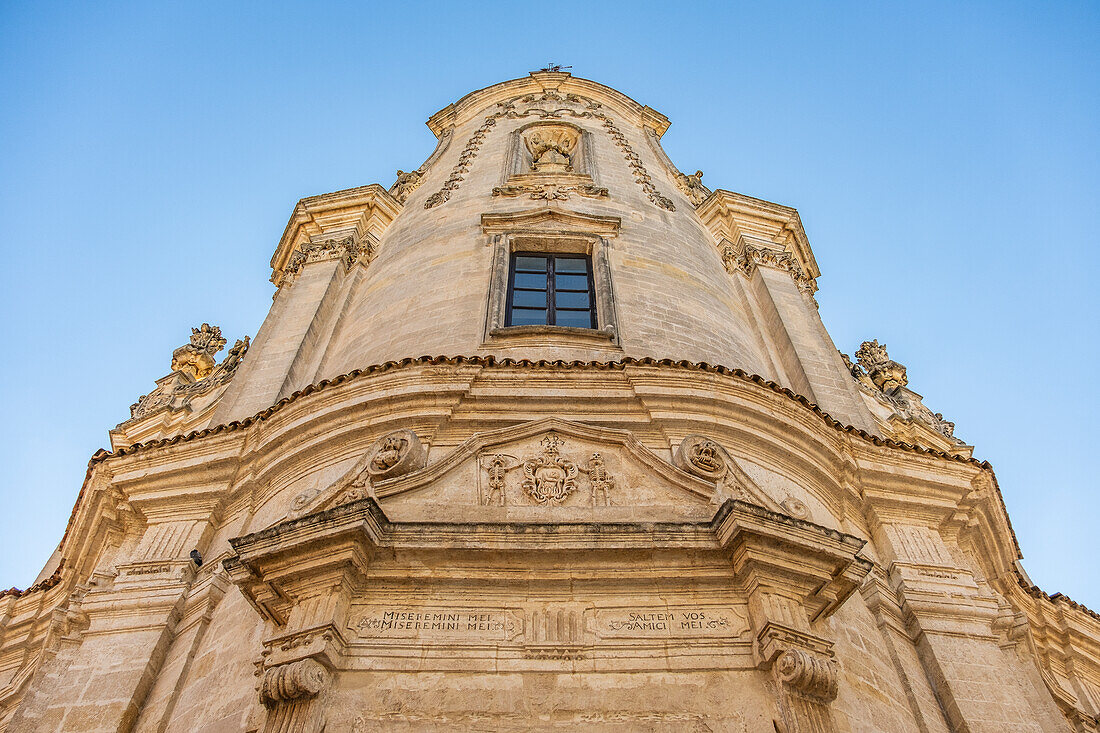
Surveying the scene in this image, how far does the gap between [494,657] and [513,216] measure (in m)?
8.81

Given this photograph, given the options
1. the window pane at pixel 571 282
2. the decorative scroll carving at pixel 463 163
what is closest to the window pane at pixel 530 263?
the window pane at pixel 571 282

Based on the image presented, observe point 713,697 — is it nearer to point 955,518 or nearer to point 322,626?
point 322,626

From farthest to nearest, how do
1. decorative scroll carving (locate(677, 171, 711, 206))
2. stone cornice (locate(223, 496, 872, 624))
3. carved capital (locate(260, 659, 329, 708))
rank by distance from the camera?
1. decorative scroll carving (locate(677, 171, 711, 206))
2. stone cornice (locate(223, 496, 872, 624))
3. carved capital (locate(260, 659, 329, 708))

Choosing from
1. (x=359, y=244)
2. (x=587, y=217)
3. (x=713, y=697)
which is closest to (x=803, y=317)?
(x=587, y=217)

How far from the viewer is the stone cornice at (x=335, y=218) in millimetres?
16797

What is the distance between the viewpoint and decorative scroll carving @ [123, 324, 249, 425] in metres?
14.8

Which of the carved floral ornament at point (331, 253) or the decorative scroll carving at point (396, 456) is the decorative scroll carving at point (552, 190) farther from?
the decorative scroll carving at point (396, 456)

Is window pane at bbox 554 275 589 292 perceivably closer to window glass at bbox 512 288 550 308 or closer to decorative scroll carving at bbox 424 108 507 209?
window glass at bbox 512 288 550 308

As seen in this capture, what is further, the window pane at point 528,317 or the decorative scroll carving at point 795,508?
the window pane at point 528,317

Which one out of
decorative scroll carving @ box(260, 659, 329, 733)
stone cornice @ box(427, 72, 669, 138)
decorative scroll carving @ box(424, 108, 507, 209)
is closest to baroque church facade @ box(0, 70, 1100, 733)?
decorative scroll carving @ box(260, 659, 329, 733)

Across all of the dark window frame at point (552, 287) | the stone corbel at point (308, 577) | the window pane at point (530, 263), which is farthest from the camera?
the window pane at point (530, 263)

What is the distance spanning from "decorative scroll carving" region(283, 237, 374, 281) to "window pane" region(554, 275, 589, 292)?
3943 mm

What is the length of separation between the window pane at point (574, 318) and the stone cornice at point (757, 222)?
5.09 meters

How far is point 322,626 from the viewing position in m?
6.76
